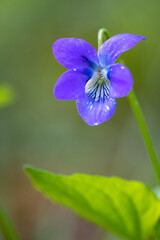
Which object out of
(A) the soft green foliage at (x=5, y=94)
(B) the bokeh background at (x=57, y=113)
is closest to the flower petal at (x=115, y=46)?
(A) the soft green foliage at (x=5, y=94)

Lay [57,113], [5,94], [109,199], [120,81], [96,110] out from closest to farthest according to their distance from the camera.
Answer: [120,81] < [96,110] < [109,199] < [5,94] < [57,113]

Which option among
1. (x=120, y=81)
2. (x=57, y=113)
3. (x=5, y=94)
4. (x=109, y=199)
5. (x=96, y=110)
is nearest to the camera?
(x=120, y=81)

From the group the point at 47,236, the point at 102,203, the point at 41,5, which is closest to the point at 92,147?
the point at 47,236

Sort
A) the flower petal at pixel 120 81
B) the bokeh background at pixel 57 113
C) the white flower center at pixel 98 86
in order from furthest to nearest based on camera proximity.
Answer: the bokeh background at pixel 57 113, the white flower center at pixel 98 86, the flower petal at pixel 120 81

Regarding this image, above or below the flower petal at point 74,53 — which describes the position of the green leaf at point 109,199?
below

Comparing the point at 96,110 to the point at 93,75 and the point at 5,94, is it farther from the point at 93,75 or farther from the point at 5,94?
the point at 5,94

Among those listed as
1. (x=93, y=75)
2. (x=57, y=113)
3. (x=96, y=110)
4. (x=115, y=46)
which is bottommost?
(x=57, y=113)

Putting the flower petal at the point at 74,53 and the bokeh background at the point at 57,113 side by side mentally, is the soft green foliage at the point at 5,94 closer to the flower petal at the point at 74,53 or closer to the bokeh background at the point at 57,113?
the bokeh background at the point at 57,113

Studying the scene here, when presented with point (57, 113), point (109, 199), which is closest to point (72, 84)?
point (109, 199)
